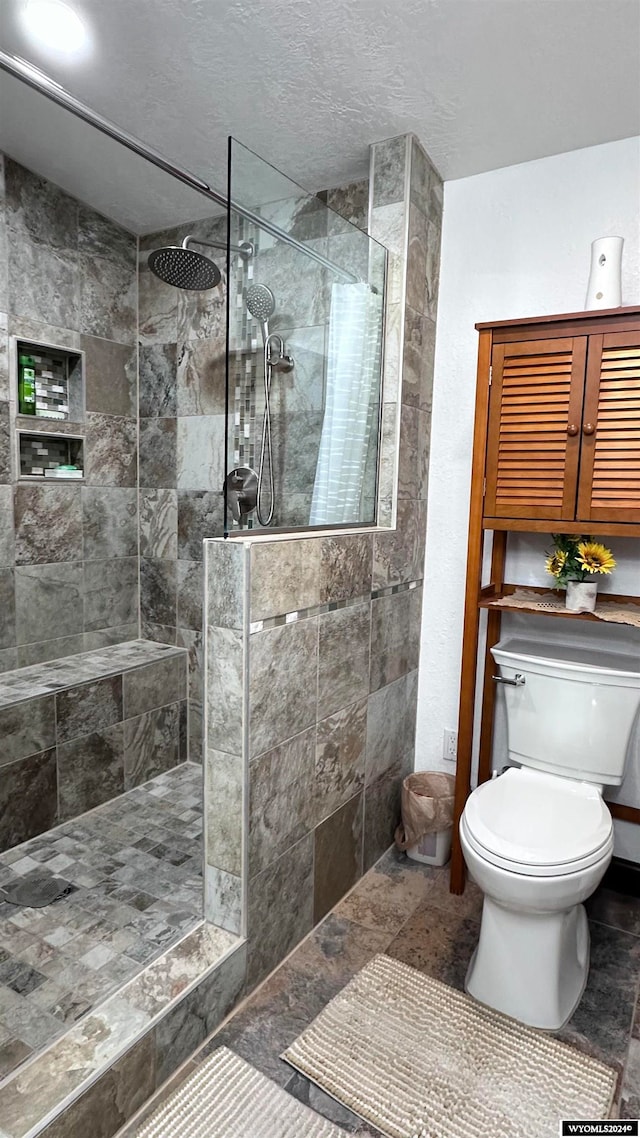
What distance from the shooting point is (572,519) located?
1.91 m

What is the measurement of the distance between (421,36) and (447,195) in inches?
29.5

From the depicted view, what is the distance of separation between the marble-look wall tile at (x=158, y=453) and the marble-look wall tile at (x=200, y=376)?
0.39 feet

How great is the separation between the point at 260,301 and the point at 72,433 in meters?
1.43

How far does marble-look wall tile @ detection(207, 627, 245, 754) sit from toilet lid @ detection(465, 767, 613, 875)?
69cm

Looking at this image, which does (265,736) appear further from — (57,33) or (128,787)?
(57,33)

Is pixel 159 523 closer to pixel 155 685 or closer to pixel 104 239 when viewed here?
pixel 155 685

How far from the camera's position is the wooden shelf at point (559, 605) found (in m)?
1.92

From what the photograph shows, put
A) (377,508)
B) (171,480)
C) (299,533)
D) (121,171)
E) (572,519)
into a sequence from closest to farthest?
(299,533), (572,519), (377,508), (121,171), (171,480)

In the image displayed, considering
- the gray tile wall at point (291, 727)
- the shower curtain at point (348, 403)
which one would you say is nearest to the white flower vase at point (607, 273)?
the shower curtain at point (348, 403)

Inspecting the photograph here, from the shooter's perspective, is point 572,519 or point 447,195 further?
point 447,195

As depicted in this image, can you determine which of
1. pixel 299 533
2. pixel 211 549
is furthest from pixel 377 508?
pixel 211 549

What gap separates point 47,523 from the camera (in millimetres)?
2619

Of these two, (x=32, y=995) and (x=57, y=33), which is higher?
(x=57, y=33)

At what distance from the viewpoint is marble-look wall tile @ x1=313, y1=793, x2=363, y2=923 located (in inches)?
75.7
